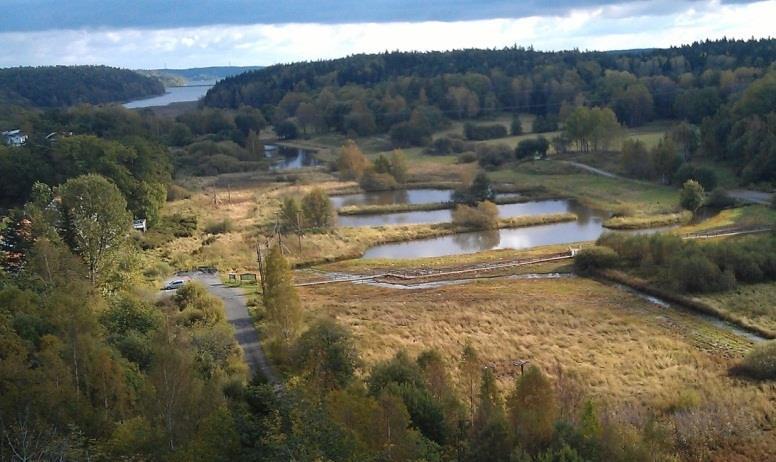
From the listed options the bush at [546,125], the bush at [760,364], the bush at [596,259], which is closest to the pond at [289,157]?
the bush at [546,125]

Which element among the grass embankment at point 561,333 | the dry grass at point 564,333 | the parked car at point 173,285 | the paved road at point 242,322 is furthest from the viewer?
the parked car at point 173,285

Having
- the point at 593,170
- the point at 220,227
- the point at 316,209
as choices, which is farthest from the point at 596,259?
the point at 593,170

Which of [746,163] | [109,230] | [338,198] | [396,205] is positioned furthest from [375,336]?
[746,163]

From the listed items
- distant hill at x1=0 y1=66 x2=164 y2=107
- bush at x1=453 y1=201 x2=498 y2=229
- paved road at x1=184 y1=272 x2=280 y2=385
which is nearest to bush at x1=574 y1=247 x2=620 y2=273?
bush at x1=453 y1=201 x2=498 y2=229

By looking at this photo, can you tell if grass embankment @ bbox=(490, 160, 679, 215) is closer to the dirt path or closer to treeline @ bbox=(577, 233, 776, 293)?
the dirt path

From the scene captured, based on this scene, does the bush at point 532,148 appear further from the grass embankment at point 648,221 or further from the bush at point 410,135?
the grass embankment at point 648,221
